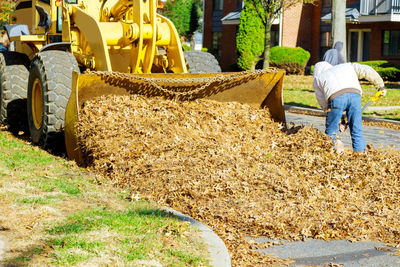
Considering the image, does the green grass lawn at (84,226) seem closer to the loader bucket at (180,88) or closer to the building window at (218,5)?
the loader bucket at (180,88)

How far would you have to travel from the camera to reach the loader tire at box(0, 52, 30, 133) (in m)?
9.49

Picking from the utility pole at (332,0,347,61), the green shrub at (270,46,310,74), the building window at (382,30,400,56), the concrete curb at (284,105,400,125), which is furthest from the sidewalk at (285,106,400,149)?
the building window at (382,30,400,56)

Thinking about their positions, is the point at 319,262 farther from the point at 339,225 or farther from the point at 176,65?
the point at 176,65

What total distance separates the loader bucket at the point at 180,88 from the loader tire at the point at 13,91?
2.20m

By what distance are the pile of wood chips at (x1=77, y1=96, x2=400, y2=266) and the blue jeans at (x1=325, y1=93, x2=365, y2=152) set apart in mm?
262

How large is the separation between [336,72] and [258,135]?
4.23 feet

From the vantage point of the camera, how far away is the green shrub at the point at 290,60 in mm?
30859

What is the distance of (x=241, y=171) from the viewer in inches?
256

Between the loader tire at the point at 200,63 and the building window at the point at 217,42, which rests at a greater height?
the building window at the point at 217,42

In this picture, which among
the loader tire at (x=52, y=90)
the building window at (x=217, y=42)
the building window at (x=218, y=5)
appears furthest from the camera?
the building window at (x=217, y=42)

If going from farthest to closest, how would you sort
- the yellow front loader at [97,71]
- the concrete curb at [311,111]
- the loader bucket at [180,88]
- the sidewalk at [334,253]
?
1. the concrete curb at [311,111]
2. the yellow front loader at [97,71]
3. the loader bucket at [180,88]
4. the sidewalk at [334,253]

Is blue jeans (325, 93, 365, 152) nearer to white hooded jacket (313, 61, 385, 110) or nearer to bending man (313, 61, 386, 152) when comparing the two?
bending man (313, 61, 386, 152)

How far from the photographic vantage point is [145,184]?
626cm

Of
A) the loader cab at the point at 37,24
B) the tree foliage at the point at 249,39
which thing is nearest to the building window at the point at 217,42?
the tree foliage at the point at 249,39
